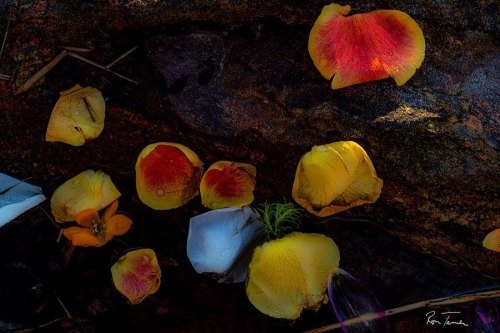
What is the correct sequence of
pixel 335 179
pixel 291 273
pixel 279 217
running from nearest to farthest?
pixel 335 179, pixel 291 273, pixel 279 217

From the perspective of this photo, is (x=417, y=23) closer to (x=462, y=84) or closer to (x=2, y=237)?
(x=462, y=84)

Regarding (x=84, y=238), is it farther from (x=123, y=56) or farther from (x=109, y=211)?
(x=123, y=56)

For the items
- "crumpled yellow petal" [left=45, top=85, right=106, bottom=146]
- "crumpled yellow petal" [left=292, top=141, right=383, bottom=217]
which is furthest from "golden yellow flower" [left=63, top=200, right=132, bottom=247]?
"crumpled yellow petal" [left=292, top=141, right=383, bottom=217]

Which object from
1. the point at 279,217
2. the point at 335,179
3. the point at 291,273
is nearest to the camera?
the point at 335,179

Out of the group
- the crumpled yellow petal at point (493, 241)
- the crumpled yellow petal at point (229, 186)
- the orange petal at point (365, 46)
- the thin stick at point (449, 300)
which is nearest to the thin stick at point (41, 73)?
the crumpled yellow petal at point (229, 186)

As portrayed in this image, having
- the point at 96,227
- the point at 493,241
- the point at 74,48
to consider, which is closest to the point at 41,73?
the point at 74,48

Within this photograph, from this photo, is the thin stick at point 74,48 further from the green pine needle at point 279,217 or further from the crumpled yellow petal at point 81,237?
the green pine needle at point 279,217

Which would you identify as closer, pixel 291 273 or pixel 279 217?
pixel 291 273
